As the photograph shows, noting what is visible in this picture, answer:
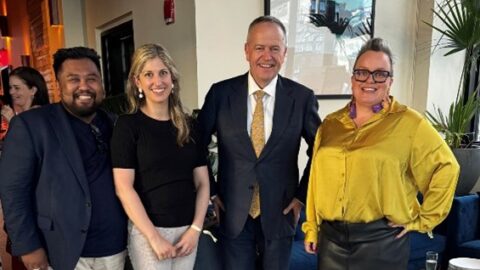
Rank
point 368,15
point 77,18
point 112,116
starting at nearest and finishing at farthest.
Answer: point 112,116
point 368,15
point 77,18

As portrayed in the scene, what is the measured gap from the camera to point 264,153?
1.65 meters

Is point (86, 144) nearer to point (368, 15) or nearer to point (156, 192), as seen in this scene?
point (156, 192)

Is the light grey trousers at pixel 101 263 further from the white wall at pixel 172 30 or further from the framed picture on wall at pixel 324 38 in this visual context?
the framed picture on wall at pixel 324 38

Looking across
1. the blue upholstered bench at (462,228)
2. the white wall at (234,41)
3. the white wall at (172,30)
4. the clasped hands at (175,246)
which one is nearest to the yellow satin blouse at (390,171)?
the clasped hands at (175,246)

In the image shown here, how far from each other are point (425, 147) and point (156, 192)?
1.00 m

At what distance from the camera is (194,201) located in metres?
1.58

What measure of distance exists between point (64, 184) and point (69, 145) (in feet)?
0.47

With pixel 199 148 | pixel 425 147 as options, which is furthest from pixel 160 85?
pixel 425 147

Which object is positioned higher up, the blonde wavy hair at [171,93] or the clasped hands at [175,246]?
the blonde wavy hair at [171,93]

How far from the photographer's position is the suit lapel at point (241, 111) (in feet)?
5.43

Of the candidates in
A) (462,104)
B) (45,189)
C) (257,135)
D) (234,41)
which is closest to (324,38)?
(234,41)

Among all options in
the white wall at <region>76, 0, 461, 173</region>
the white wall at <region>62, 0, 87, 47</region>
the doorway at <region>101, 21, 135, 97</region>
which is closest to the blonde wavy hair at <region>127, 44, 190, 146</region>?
the white wall at <region>76, 0, 461, 173</region>

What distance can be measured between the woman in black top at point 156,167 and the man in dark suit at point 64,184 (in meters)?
0.09

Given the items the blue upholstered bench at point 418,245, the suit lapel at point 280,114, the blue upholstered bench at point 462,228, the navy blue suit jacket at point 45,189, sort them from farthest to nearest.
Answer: the blue upholstered bench at point 462,228 < the blue upholstered bench at point 418,245 < the suit lapel at point 280,114 < the navy blue suit jacket at point 45,189
